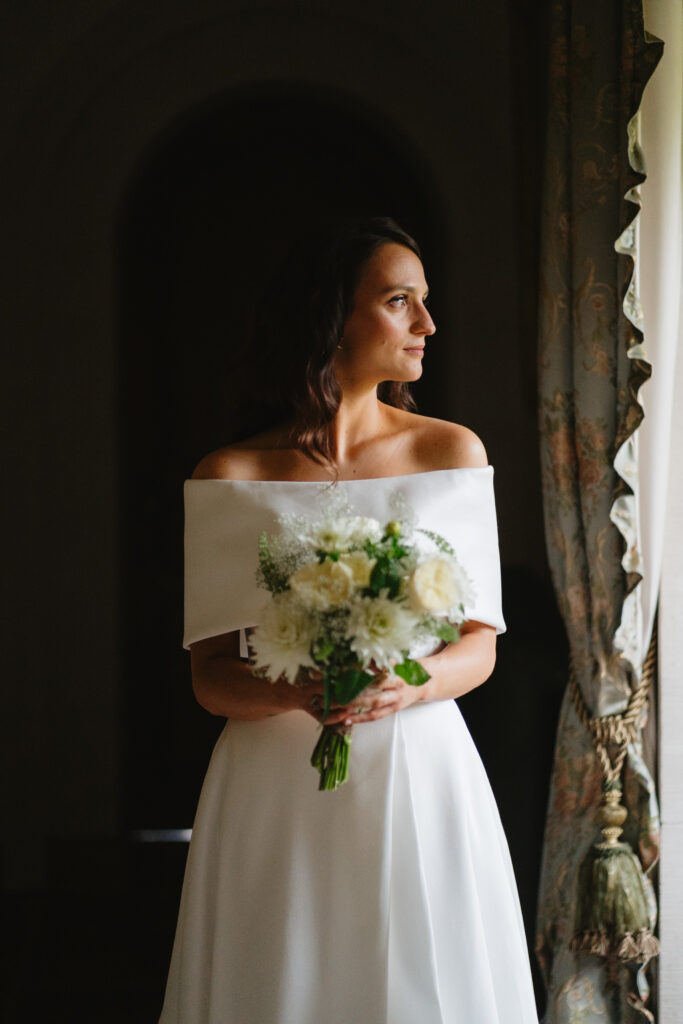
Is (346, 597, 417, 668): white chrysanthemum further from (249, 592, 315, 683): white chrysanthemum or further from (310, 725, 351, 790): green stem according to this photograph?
(310, 725, 351, 790): green stem

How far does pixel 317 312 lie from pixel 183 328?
1.54 metres

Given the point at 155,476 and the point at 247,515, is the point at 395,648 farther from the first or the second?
the point at 155,476

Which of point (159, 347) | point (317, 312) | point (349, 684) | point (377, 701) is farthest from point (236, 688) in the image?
point (159, 347)

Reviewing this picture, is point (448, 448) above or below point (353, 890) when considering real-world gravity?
above

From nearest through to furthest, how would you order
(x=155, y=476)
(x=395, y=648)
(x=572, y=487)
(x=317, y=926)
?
(x=395, y=648), (x=317, y=926), (x=572, y=487), (x=155, y=476)

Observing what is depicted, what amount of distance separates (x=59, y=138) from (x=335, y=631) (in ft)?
8.49

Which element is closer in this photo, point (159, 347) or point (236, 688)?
point (236, 688)

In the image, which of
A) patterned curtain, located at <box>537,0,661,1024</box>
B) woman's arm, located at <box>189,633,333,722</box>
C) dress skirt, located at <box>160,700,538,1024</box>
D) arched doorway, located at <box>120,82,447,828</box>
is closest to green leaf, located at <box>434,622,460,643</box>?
woman's arm, located at <box>189,633,333,722</box>

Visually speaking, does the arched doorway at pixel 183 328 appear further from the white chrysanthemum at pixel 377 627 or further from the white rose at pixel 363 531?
the white chrysanthemum at pixel 377 627

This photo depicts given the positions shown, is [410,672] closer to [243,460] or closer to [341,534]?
[341,534]

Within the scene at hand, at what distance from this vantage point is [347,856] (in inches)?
77.0

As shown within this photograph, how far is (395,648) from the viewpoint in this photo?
160 cm

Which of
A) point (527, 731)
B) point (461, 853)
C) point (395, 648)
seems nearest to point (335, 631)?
point (395, 648)

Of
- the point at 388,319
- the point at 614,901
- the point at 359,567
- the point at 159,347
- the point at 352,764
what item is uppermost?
the point at 159,347
